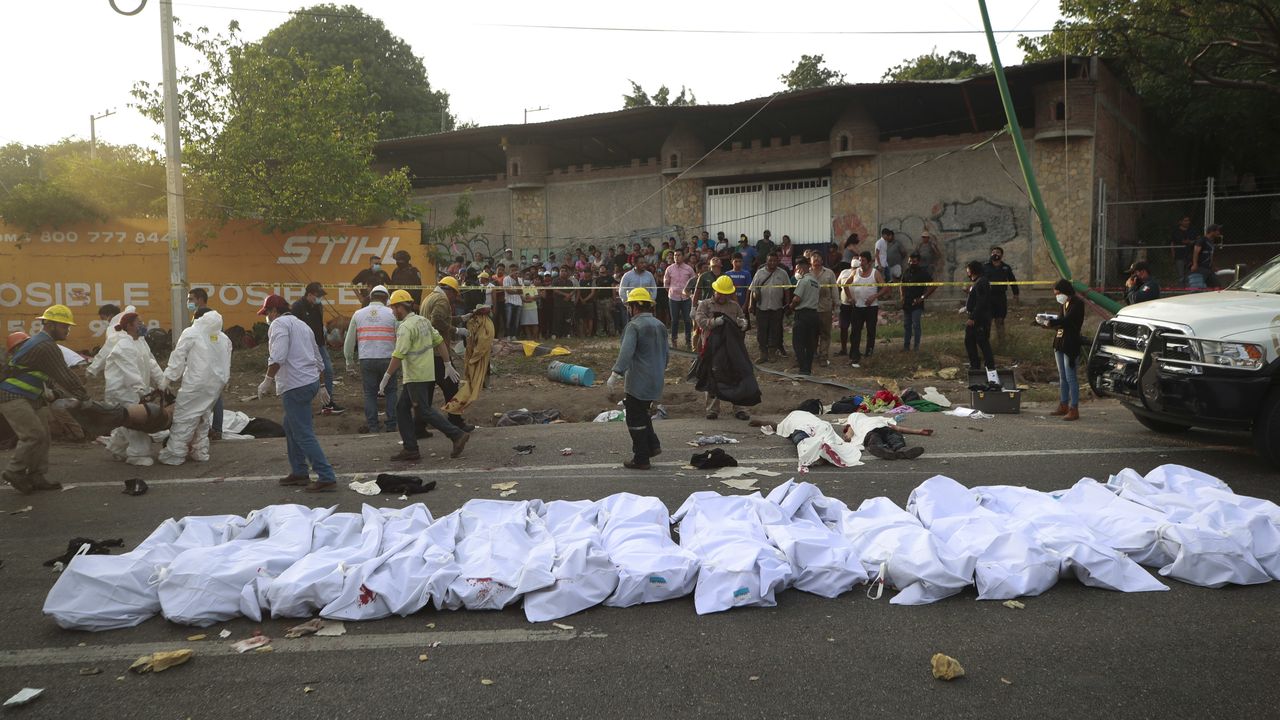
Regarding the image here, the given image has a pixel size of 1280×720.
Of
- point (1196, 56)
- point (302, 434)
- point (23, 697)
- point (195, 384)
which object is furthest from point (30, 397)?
point (1196, 56)

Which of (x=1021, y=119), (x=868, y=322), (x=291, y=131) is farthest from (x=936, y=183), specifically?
(x=291, y=131)

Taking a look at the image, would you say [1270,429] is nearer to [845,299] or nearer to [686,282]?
[845,299]

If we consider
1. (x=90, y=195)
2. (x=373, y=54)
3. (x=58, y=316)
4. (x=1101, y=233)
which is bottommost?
(x=58, y=316)

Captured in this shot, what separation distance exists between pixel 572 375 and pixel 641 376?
604 centimetres

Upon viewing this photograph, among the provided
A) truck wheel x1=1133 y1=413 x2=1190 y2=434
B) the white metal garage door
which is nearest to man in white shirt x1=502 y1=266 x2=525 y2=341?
the white metal garage door

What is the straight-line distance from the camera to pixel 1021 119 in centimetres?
2123

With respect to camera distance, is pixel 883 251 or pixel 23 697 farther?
pixel 883 251

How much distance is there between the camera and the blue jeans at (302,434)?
795cm

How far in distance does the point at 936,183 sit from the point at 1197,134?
10.8 m

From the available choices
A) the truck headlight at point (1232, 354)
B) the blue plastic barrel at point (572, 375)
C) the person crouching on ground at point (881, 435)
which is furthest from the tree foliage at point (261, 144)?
the truck headlight at point (1232, 354)

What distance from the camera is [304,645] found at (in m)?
4.54

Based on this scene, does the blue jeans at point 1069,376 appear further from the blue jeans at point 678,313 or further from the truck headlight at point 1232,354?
the blue jeans at point 678,313

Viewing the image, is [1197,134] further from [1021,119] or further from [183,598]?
[183,598]

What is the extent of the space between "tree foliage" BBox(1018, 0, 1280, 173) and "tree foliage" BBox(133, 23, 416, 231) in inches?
644
